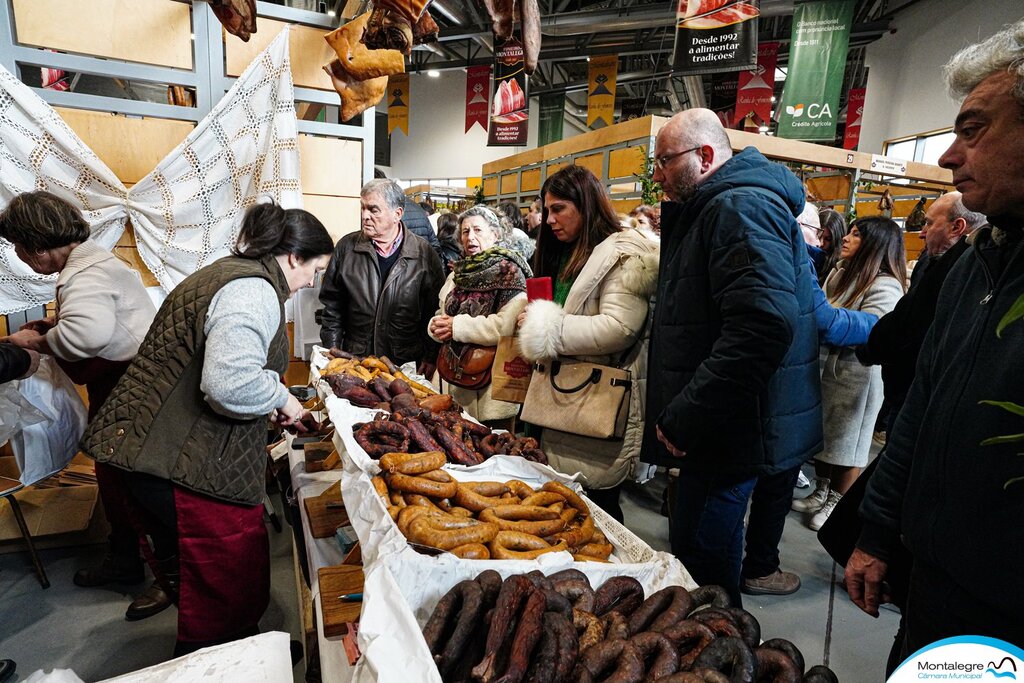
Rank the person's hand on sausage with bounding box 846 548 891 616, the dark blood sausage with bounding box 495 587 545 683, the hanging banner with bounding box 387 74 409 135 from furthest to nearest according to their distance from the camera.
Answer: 1. the hanging banner with bounding box 387 74 409 135
2. the person's hand on sausage with bounding box 846 548 891 616
3. the dark blood sausage with bounding box 495 587 545 683

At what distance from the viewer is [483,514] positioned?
5.47ft

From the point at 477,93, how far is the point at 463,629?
14048mm

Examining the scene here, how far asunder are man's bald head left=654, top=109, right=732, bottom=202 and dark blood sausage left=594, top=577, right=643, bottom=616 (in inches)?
53.2

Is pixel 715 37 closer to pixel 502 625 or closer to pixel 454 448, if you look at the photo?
pixel 454 448

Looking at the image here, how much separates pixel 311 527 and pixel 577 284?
1.47 m

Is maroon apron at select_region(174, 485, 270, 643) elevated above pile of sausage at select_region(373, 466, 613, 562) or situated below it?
below

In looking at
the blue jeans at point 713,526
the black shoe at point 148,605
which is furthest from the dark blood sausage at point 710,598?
the black shoe at point 148,605

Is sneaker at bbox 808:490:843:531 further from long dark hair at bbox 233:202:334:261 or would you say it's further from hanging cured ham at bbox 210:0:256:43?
hanging cured ham at bbox 210:0:256:43

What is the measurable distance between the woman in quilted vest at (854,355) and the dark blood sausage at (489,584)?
299 cm

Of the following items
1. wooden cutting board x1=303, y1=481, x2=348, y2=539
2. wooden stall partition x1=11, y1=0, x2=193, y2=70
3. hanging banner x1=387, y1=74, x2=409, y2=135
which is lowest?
wooden cutting board x1=303, y1=481, x2=348, y2=539

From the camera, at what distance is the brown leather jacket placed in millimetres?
3803

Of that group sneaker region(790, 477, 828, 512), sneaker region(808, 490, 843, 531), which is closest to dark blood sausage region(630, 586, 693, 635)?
sneaker region(808, 490, 843, 531)

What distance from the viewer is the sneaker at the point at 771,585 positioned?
3.22 meters

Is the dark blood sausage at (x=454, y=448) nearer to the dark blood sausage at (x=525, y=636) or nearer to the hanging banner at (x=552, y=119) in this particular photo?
the dark blood sausage at (x=525, y=636)
